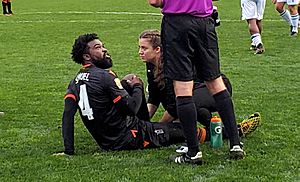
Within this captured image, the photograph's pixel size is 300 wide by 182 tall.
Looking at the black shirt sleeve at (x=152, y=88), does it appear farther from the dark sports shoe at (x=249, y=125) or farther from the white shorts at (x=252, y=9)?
the white shorts at (x=252, y=9)

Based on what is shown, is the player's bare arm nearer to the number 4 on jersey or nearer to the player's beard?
the player's beard

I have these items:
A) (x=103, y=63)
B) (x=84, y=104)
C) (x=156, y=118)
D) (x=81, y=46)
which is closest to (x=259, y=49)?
(x=156, y=118)

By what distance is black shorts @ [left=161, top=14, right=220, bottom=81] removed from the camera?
502cm

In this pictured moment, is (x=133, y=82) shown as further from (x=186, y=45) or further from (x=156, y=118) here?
(x=156, y=118)

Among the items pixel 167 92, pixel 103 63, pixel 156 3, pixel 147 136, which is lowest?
pixel 147 136

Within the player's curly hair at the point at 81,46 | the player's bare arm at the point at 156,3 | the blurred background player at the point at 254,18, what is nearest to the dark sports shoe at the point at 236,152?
the player's bare arm at the point at 156,3

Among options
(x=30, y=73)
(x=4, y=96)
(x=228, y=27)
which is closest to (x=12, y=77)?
(x=30, y=73)

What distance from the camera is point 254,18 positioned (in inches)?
492

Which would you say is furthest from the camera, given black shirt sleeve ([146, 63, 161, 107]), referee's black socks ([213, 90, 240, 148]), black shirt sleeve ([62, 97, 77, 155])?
black shirt sleeve ([146, 63, 161, 107])

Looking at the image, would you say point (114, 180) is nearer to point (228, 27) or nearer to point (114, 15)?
point (228, 27)

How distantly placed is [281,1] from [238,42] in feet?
6.19

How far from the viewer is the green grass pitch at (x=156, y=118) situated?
4973 mm

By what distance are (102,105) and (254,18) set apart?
292 inches

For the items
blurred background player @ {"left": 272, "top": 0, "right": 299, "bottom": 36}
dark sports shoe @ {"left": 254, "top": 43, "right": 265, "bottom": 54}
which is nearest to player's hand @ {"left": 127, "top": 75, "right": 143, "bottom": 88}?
dark sports shoe @ {"left": 254, "top": 43, "right": 265, "bottom": 54}
